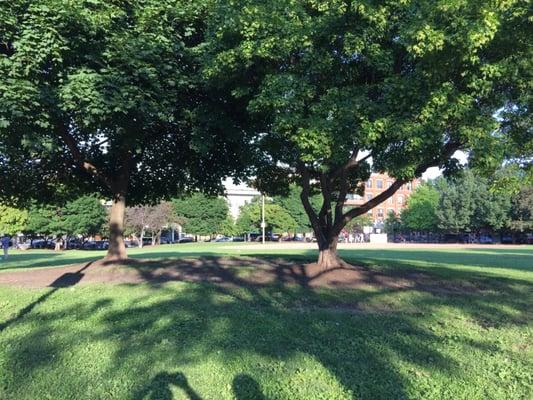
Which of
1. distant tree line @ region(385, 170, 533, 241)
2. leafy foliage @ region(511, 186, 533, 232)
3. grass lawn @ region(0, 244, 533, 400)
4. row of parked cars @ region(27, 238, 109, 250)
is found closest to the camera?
grass lawn @ region(0, 244, 533, 400)

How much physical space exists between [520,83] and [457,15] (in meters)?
3.22

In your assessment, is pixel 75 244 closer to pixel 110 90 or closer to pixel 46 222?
pixel 46 222

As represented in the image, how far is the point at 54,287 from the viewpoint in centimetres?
1202

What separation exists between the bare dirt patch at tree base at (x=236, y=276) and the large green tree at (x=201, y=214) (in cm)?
7190

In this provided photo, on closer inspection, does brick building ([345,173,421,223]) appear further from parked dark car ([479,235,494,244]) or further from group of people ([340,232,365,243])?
parked dark car ([479,235,494,244])

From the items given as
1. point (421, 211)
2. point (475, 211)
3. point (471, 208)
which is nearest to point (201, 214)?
point (421, 211)

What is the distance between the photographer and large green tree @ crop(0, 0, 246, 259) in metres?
11.1

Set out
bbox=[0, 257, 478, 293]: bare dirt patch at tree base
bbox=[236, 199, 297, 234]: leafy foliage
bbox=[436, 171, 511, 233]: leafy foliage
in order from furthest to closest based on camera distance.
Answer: bbox=[236, 199, 297, 234]: leafy foliage < bbox=[436, 171, 511, 233]: leafy foliage < bbox=[0, 257, 478, 293]: bare dirt patch at tree base

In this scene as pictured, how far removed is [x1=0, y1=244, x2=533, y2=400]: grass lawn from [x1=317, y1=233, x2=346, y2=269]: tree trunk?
4.04m

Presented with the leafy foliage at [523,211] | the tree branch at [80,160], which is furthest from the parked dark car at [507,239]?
the tree branch at [80,160]

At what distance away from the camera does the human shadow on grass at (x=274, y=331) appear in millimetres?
5691

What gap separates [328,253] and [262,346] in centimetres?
846

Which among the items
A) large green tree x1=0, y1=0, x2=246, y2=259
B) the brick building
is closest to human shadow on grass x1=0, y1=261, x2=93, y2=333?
large green tree x1=0, y1=0, x2=246, y2=259

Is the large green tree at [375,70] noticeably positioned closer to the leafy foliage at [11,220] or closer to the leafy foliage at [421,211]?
the leafy foliage at [11,220]
